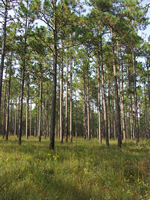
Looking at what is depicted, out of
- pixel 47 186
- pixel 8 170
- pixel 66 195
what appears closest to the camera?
pixel 66 195

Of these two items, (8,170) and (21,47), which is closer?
(8,170)

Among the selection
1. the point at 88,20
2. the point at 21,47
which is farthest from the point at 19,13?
the point at 88,20

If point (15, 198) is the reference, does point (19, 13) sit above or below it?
above

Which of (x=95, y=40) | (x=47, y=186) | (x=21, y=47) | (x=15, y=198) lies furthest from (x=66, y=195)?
(x=21, y=47)

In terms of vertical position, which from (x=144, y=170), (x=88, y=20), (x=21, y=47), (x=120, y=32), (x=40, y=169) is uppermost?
(x=88, y=20)

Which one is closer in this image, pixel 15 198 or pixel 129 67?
pixel 15 198

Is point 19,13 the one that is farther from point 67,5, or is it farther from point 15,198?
point 15,198

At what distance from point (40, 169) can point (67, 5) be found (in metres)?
9.31

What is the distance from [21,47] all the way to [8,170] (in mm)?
10218

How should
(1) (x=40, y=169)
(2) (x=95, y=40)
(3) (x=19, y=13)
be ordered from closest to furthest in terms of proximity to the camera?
(1) (x=40, y=169)
(3) (x=19, y=13)
(2) (x=95, y=40)

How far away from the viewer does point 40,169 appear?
4.12 meters

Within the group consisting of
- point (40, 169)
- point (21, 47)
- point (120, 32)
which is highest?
point (120, 32)

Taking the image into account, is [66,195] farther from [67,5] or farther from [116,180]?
[67,5]

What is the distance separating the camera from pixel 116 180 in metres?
3.90
